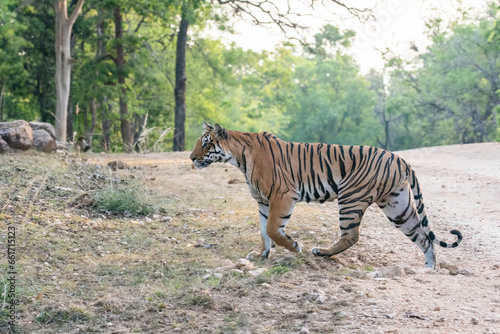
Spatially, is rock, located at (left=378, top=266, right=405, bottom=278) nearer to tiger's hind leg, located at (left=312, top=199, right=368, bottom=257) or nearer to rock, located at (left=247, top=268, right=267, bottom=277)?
tiger's hind leg, located at (left=312, top=199, right=368, bottom=257)

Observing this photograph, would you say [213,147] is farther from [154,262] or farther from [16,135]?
[16,135]

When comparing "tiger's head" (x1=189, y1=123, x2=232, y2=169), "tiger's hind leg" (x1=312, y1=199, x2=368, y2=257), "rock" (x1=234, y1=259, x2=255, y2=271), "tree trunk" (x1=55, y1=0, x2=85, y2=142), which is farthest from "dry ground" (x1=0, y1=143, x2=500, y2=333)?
"tree trunk" (x1=55, y1=0, x2=85, y2=142)

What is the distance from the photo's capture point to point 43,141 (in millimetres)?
10875

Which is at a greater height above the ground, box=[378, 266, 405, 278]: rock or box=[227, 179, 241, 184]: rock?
box=[227, 179, 241, 184]: rock

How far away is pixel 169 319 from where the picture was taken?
4.36 m

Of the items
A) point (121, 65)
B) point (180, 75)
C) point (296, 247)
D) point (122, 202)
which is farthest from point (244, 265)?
point (121, 65)

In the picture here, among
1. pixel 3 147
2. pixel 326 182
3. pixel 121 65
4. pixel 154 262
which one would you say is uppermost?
pixel 121 65

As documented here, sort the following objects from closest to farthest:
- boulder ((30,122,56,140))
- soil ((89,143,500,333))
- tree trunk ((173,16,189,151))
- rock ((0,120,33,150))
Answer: soil ((89,143,500,333))
rock ((0,120,33,150))
boulder ((30,122,56,140))
tree trunk ((173,16,189,151))

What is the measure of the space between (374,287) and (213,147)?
2.52m

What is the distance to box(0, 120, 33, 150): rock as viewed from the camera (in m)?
10.2

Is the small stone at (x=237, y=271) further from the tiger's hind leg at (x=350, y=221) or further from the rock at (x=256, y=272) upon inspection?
the tiger's hind leg at (x=350, y=221)

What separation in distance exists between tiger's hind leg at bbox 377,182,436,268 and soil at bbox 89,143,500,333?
8.5 inches

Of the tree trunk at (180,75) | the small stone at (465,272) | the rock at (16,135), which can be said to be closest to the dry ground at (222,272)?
the small stone at (465,272)

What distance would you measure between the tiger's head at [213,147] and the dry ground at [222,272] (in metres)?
1.19
